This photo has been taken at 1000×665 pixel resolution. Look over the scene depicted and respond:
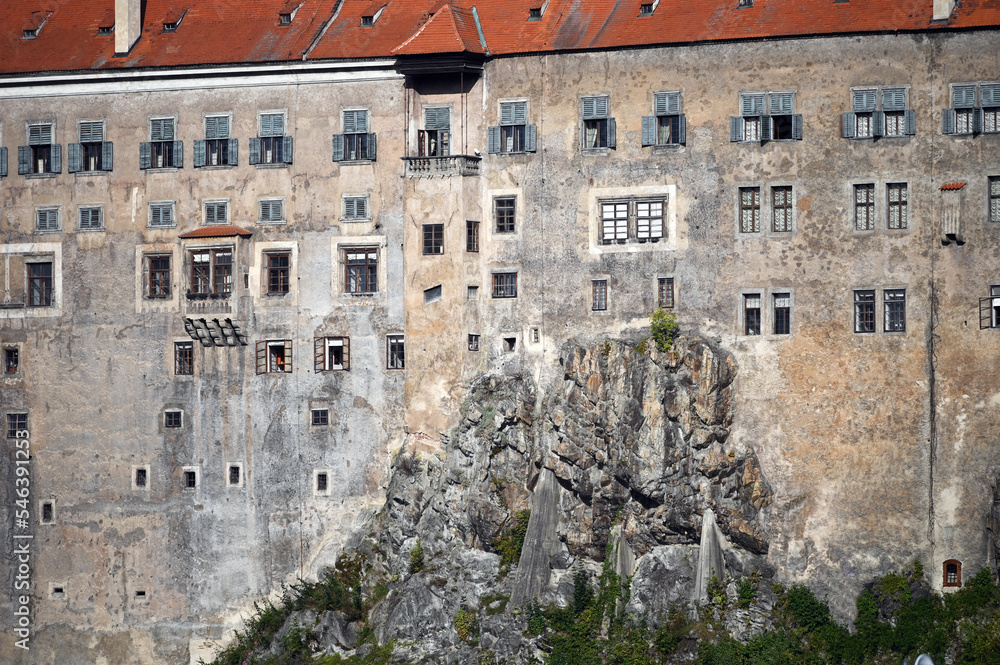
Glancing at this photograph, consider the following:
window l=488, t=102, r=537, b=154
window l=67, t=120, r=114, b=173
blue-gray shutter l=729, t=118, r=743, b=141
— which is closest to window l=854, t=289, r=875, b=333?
blue-gray shutter l=729, t=118, r=743, b=141

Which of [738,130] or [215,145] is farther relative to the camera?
[215,145]

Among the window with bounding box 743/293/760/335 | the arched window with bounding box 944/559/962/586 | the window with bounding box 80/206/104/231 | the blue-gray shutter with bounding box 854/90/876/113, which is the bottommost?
the arched window with bounding box 944/559/962/586

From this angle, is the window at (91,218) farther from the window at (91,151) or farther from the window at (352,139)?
the window at (352,139)

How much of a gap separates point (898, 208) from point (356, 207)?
18073 mm

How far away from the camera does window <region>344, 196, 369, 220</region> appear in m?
65.3

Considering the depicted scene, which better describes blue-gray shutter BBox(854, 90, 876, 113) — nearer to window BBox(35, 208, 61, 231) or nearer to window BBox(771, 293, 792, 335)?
window BBox(771, 293, 792, 335)

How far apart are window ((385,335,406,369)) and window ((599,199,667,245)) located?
7.73 meters

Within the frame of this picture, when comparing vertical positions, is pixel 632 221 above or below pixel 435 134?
below

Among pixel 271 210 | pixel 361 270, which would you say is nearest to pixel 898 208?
pixel 361 270

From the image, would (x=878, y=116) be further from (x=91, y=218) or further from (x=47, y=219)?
(x=47, y=219)

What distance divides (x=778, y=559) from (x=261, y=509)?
17.6m

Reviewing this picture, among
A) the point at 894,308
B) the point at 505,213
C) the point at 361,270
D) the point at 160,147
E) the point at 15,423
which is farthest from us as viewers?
the point at 15,423

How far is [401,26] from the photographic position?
67375 millimetres

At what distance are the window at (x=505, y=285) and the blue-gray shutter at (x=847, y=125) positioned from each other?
38.1 ft
